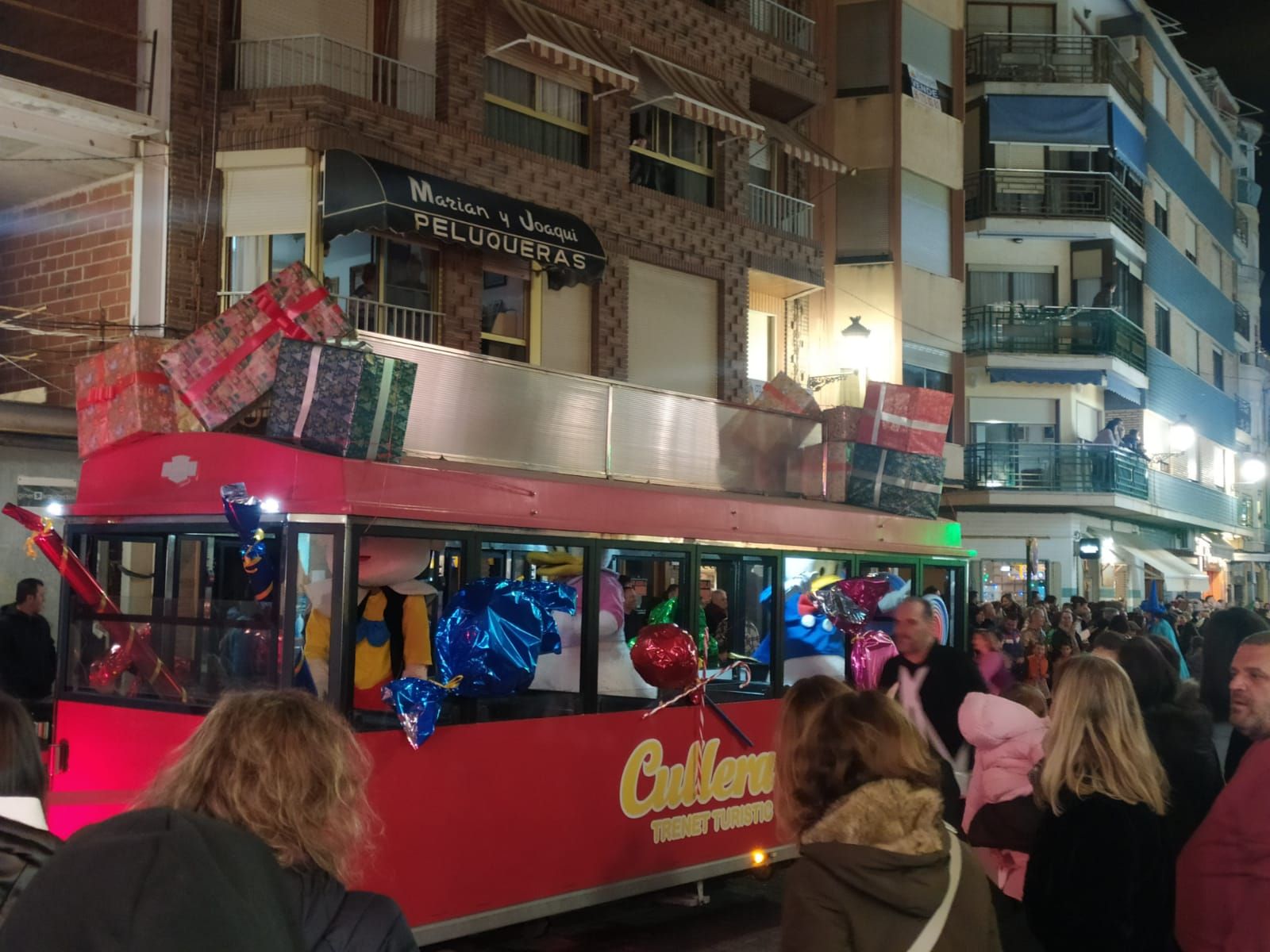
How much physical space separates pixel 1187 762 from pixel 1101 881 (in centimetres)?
112

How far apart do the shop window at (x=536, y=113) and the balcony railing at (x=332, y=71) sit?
99 cm

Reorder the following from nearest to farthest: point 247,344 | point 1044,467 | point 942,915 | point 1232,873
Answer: point 942,915 < point 1232,873 < point 247,344 < point 1044,467

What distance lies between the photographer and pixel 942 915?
2.97 meters

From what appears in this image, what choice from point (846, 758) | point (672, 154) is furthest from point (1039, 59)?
point (846, 758)

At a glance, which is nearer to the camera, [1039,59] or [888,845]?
[888,845]

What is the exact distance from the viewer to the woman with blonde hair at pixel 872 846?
114 inches

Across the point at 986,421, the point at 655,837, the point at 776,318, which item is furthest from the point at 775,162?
the point at 655,837

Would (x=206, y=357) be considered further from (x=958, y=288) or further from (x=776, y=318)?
(x=958, y=288)

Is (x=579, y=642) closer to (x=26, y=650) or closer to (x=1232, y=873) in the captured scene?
(x=1232, y=873)

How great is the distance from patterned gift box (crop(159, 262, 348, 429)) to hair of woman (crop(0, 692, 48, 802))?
3.84m

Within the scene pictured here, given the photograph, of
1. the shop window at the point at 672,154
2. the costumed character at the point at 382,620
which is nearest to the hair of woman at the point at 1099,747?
the costumed character at the point at 382,620

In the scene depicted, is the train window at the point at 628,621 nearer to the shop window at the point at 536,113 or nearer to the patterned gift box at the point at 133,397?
the patterned gift box at the point at 133,397

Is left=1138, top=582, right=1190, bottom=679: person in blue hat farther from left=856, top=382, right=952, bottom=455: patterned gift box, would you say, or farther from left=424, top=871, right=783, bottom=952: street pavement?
left=424, top=871, right=783, bottom=952: street pavement

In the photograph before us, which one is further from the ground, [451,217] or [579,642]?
[451,217]
